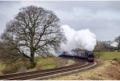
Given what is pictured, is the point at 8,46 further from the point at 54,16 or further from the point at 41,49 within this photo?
the point at 54,16

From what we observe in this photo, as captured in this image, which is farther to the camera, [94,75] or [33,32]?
[33,32]

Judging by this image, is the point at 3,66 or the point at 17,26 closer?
the point at 17,26

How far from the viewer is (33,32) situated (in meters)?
37.1

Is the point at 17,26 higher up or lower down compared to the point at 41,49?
higher up

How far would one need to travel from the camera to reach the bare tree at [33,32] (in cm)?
3644

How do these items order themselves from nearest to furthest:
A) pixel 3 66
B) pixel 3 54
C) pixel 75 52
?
pixel 3 54 → pixel 3 66 → pixel 75 52

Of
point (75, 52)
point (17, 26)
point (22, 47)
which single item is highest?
point (17, 26)

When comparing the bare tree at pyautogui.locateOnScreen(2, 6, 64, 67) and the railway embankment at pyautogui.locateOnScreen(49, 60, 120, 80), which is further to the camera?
the bare tree at pyautogui.locateOnScreen(2, 6, 64, 67)

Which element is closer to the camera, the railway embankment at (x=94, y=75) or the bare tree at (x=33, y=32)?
the railway embankment at (x=94, y=75)

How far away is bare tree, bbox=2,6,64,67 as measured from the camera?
36.4 meters

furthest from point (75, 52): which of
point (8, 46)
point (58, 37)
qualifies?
point (8, 46)

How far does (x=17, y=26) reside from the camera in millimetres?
36250

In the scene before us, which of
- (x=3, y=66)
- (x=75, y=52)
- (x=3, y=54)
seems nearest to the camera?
(x=3, y=54)

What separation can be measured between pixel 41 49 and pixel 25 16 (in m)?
4.67
